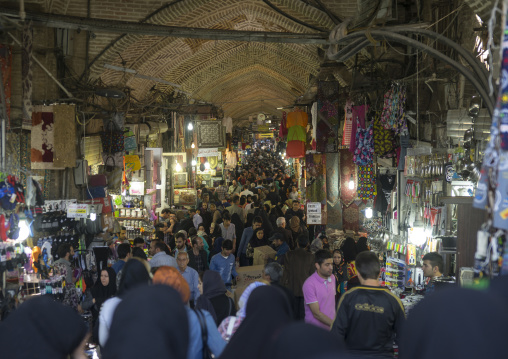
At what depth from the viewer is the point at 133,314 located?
2639mm

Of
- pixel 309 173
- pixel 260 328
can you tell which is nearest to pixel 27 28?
pixel 260 328

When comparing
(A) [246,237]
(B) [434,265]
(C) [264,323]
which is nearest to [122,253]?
(A) [246,237]

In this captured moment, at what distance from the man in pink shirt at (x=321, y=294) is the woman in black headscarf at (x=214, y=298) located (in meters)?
0.77

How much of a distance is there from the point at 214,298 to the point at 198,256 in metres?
2.78

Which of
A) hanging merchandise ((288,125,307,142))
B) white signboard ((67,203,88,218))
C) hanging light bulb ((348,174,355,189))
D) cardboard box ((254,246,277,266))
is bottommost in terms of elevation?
cardboard box ((254,246,277,266))

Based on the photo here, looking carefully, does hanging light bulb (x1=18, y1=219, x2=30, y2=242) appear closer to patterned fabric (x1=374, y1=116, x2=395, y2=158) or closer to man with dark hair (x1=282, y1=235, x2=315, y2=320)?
man with dark hair (x1=282, y1=235, x2=315, y2=320)

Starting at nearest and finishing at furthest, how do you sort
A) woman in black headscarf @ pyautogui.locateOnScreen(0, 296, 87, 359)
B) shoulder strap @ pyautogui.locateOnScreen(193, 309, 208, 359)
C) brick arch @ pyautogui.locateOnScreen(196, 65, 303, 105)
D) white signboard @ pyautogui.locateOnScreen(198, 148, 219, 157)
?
1. woman in black headscarf @ pyautogui.locateOnScreen(0, 296, 87, 359)
2. shoulder strap @ pyautogui.locateOnScreen(193, 309, 208, 359)
3. white signboard @ pyautogui.locateOnScreen(198, 148, 219, 157)
4. brick arch @ pyautogui.locateOnScreen(196, 65, 303, 105)

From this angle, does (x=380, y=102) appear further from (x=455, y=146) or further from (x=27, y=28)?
(x=27, y=28)

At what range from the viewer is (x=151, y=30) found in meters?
8.75

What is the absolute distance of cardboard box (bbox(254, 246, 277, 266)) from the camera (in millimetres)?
8523

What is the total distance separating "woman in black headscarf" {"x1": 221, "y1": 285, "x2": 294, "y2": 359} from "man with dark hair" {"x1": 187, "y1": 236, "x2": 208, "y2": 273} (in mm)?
4268

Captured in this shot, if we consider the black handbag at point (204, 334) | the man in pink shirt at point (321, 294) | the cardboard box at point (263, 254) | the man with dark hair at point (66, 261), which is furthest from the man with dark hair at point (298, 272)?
the black handbag at point (204, 334)

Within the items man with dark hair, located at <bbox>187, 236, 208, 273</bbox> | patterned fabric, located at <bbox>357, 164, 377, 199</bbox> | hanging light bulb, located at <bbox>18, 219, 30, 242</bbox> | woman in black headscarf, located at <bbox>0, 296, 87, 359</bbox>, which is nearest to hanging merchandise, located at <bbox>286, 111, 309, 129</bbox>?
patterned fabric, located at <bbox>357, 164, 377, 199</bbox>

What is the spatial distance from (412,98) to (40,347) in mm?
7365
